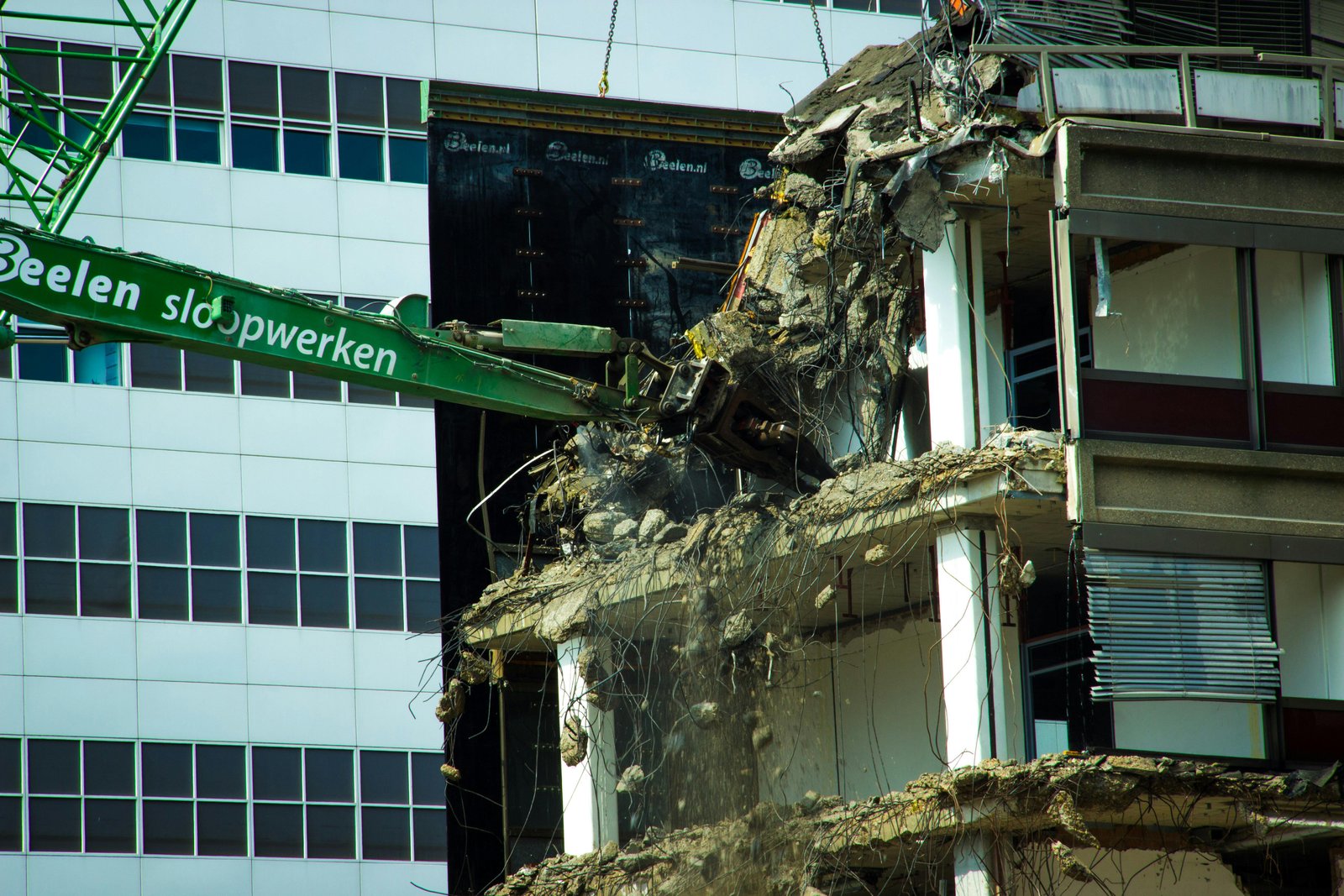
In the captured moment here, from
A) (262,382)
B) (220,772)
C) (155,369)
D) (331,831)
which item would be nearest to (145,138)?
(155,369)

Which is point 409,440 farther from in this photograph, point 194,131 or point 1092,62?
point 1092,62

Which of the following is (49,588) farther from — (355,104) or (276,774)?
(355,104)

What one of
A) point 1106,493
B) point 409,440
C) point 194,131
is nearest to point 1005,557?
point 1106,493

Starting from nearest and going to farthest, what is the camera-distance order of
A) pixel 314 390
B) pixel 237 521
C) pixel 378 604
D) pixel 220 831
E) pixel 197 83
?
pixel 220 831, pixel 237 521, pixel 378 604, pixel 314 390, pixel 197 83

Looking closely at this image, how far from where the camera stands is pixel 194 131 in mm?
35438

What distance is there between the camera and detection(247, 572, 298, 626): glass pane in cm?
3397

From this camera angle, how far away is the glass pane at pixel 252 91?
35.8 m

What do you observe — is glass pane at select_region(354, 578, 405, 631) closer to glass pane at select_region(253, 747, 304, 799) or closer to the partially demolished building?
glass pane at select_region(253, 747, 304, 799)

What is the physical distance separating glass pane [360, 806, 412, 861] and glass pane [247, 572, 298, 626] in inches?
137

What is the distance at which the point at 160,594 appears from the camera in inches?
1319

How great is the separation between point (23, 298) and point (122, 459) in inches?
689

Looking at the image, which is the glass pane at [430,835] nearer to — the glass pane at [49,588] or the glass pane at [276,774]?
the glass pane at [276,774]

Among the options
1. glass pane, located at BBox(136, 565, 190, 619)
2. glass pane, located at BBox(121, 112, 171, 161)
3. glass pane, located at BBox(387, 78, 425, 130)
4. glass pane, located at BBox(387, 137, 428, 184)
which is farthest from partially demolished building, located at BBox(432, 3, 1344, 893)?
glass pane, located at BBox(121, 112, 171, 161)

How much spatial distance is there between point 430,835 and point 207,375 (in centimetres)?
872
